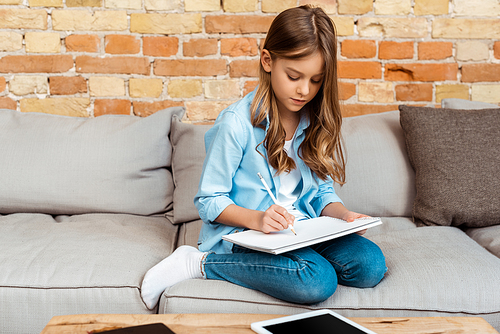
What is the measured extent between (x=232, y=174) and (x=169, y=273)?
303 millimetres

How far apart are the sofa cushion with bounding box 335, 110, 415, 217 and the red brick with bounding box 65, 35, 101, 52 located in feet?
3.65

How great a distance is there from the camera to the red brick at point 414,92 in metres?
1.84

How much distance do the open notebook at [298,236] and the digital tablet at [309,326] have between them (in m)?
0.17

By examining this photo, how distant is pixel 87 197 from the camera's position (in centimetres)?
140

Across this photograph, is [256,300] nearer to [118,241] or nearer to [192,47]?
[118,241]

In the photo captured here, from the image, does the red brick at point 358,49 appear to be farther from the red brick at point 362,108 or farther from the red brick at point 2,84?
the red brick at point 2,84

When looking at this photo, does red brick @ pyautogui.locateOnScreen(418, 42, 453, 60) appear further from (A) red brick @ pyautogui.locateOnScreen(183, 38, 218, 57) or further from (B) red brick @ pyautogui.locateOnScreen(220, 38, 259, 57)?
(A) red brick @ pyautogui.locateOnScreen(183, 38, 218, 57)

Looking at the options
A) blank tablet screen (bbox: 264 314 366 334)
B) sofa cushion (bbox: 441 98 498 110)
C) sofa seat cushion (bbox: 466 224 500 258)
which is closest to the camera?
blank tablet screen (bbox: 264 314 366 334)

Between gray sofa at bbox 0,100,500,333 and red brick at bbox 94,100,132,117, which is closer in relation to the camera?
gray sofa at bbox 0,100,500,333

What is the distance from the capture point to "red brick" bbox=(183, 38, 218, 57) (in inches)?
69.5

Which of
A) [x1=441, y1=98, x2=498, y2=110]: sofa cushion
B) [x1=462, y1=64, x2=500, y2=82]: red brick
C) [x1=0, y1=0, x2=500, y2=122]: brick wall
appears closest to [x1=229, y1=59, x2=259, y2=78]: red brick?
[x1=0, y1=0, x2=500, y2=122]: brick wall

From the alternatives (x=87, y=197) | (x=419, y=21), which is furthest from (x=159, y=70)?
(x=419, y=21)

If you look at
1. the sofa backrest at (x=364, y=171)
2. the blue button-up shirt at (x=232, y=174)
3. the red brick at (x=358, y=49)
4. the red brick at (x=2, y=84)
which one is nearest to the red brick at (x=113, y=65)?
the red brick at (x=2, y=84)

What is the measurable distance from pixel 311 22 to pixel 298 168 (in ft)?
1.33
